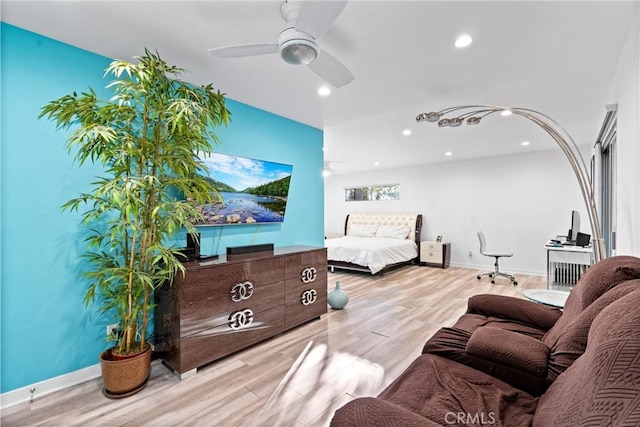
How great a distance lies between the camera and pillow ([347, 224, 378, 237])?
284 inches

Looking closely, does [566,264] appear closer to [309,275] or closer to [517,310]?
[517,310]

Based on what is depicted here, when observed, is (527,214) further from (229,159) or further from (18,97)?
(18,97)

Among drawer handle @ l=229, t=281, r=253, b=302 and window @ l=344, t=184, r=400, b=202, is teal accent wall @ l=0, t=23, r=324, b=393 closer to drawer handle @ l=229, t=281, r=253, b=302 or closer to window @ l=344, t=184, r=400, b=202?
drawer handle @ l=229, t=281, r=253, b=302

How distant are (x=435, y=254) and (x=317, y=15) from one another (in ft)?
19.6

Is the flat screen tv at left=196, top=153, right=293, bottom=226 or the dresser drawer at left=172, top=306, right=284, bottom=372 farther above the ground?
the flat screen tv at left=196, top=153, right=293, bottom=226

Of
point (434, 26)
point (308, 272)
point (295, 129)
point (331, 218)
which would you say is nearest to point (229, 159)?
point (295, 129)

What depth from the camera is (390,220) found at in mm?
7277

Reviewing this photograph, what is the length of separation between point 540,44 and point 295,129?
257cm

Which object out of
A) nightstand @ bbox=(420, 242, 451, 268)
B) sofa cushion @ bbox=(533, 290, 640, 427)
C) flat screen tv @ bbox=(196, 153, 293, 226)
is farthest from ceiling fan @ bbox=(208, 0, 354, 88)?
nightstand @ bbox=(420, 242, 451, 268)

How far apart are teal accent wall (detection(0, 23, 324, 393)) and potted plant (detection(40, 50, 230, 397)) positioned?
10 centimetres

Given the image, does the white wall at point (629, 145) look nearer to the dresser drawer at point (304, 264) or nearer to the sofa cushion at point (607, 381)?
the sofa cushion at point (607, 381)

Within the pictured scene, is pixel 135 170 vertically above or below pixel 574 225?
above

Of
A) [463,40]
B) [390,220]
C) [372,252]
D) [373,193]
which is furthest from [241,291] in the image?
[373,193]

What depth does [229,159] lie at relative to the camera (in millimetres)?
2883
